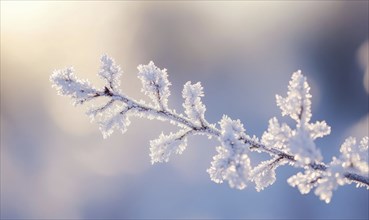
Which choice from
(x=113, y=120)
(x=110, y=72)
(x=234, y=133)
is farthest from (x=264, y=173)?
(x=110, y=72)

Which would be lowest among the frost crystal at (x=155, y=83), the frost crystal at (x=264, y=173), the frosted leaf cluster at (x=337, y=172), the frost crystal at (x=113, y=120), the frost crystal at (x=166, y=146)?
the frosted leaf cluster at (x=337, y=172)

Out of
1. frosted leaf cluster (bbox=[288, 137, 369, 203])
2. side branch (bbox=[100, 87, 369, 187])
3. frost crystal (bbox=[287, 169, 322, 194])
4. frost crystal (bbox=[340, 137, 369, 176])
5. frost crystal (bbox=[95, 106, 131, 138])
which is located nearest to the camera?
frosted leaf cluster (bbox=[288, 137, 369, 203])

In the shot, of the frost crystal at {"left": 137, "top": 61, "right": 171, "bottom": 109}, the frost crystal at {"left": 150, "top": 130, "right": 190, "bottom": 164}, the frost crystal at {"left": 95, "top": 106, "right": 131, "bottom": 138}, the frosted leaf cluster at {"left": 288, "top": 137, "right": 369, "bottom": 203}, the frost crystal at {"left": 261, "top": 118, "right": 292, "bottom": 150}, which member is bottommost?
the frosted leaf cluster at {"left": 288, "top": 137, "right": 369, "bottom": 203}

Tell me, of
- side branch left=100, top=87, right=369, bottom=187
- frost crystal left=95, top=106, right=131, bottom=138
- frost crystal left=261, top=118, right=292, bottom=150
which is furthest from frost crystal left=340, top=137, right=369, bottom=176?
frost crystal left=95, top=106, right=131, bottom=138

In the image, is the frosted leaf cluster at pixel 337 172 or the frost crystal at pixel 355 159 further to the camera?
the frost crystal at pixel 355 159

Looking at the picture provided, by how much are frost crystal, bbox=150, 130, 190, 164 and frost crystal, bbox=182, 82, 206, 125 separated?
128 millimetres

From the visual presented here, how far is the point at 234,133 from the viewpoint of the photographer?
2688mm

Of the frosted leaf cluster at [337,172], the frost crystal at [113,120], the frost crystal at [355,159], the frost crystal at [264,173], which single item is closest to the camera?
the frosted leaf cluster at [337,172]

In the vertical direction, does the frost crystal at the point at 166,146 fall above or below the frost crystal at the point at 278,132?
above

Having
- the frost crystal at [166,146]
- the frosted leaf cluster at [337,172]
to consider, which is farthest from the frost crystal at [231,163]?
the frost crystal at [166,146]

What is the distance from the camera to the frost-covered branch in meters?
2.30

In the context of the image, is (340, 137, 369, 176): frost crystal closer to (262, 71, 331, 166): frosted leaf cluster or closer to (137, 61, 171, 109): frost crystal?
(262, 71, 331, 166): frosted leaf cluster

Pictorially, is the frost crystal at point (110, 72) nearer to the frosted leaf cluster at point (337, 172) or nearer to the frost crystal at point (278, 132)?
the frost crystal at point (278, 132)

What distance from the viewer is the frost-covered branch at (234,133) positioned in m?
2.30
